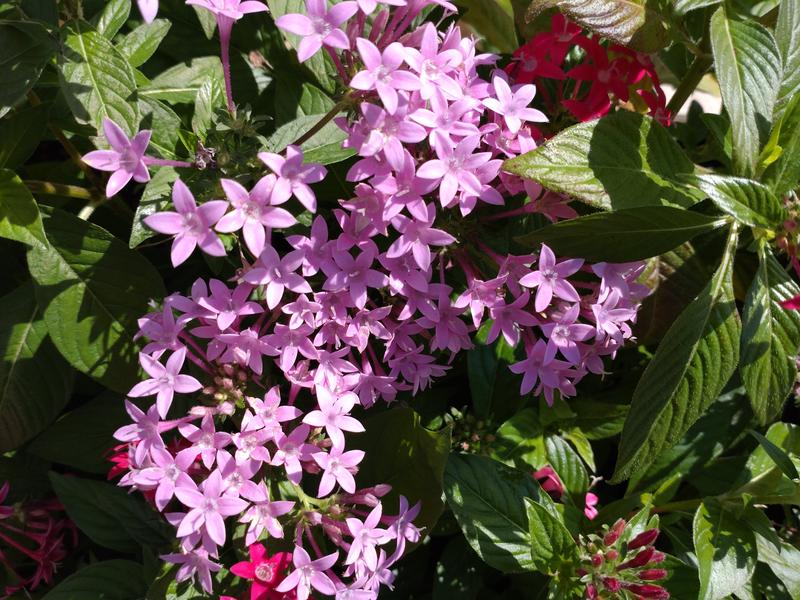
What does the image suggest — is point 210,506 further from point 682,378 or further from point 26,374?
point 682,378

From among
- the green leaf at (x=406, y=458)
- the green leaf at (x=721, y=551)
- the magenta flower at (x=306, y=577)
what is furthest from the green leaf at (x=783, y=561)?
the magenta flower at (x=306, y=577)

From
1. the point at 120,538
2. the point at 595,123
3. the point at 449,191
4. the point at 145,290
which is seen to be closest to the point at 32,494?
the point at 120,538

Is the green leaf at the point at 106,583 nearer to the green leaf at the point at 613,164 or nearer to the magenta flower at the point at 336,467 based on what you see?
the magenta flower at the point at 336,467

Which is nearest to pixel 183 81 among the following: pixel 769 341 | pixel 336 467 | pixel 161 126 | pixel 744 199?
pixel 161 126

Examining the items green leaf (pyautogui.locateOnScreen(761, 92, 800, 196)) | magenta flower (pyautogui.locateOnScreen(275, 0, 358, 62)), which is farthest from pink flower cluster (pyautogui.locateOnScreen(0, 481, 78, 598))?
green leaf (pyautogui.locateOnScreen(761, 92, 800, 196))

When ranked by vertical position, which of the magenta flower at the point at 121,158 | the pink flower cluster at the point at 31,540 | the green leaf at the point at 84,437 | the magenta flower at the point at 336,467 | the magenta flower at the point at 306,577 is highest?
the magenta flower at the point at 121,158

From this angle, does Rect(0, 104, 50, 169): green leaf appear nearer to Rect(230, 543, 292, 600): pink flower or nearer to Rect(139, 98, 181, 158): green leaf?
Rect(139, 98, 181, 158): green leaf
